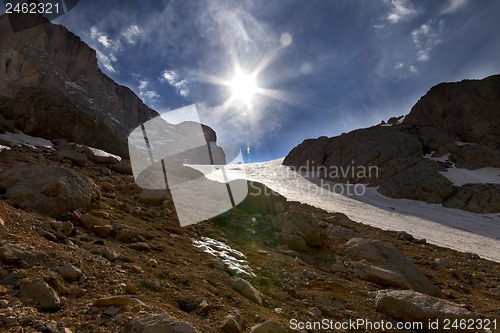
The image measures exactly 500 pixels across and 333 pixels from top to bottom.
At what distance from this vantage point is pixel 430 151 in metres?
70.4

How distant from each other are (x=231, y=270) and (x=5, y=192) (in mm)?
5292

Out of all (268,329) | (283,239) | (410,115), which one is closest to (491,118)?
(410,115)

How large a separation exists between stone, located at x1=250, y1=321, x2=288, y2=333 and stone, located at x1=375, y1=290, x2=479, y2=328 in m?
3.43

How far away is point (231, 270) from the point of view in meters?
6.70

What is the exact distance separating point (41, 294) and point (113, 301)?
0.83 meters

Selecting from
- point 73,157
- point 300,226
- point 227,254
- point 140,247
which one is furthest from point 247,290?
point 73,157

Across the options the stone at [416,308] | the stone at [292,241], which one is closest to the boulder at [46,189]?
the stone at [292,241]

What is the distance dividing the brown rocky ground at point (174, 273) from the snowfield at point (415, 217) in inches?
645

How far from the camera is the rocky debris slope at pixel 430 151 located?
53.0m

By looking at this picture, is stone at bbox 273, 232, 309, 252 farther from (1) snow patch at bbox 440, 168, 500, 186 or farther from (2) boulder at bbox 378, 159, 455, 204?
(1) snow patch at bbox 440, 168, 500, 186

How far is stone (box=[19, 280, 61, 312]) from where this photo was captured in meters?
3.41

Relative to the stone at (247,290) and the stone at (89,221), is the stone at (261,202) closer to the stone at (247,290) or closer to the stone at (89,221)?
the stone at (247,290)

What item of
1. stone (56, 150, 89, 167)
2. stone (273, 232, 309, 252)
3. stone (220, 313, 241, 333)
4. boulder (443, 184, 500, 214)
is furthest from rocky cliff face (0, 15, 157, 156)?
boulder (443, 184, 500, 214)

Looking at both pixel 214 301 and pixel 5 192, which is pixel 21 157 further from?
pixel 214 301
